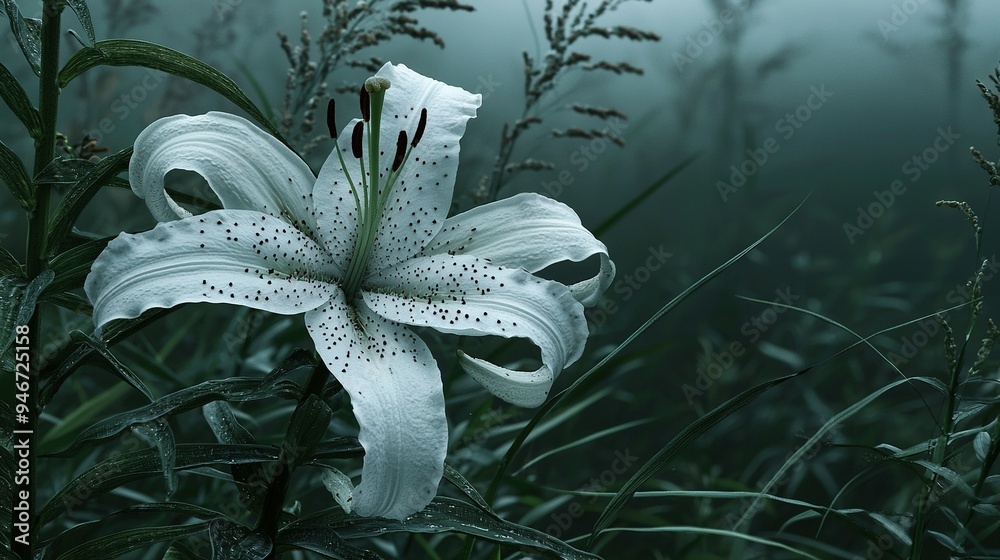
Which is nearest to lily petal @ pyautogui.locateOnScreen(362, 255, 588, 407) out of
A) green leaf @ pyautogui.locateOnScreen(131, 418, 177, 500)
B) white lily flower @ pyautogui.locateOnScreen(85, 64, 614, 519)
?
white lily flower @ pyautogui.locateOnScreen(85, 64, 614, 519)

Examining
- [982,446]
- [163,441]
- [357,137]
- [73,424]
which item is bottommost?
[73,424]

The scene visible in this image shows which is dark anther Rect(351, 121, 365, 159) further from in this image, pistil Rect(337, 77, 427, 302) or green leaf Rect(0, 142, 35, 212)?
green leaf Rect(0, 142, 35, 212)

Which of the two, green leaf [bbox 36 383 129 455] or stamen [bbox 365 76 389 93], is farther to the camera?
green leaf [bbox 36 383 129 455]

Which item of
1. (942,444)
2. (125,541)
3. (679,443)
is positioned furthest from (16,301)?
(942,444)

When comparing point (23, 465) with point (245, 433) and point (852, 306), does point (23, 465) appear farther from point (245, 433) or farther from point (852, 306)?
point (852, 306)

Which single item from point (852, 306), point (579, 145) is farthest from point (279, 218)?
point (852, 306)

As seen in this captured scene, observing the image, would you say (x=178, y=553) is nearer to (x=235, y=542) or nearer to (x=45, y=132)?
(x=235, y=542)
